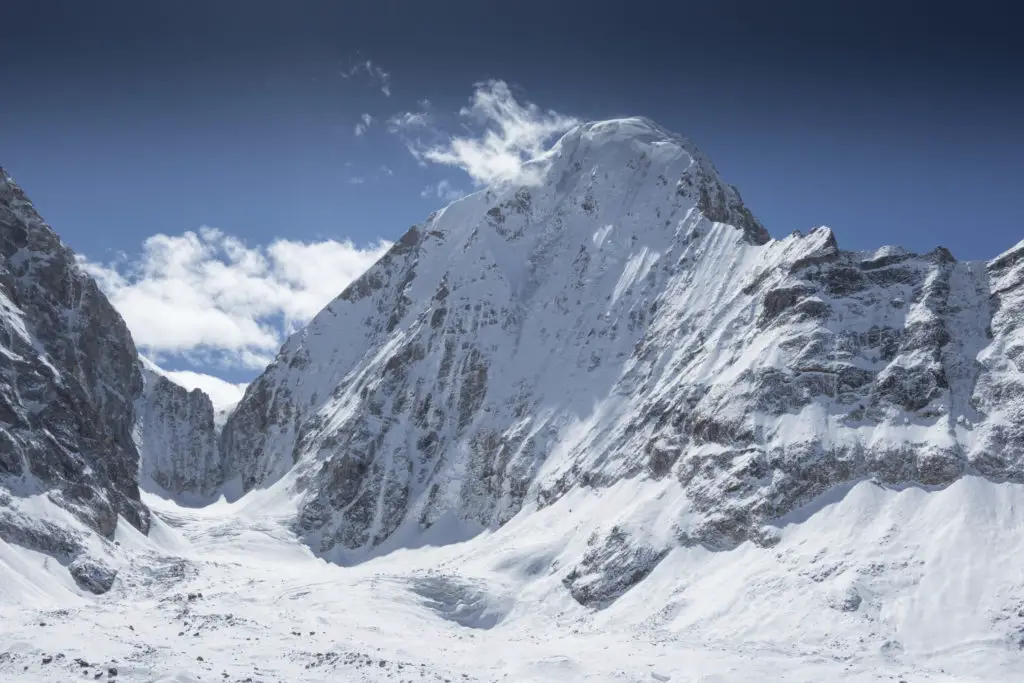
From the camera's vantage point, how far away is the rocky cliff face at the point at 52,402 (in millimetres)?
93688

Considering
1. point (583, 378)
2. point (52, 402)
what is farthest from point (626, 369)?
point (52, 402)

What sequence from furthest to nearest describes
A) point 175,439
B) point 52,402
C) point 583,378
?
point 175,439 < point 583,378 < point 52,402

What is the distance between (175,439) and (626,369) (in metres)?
106

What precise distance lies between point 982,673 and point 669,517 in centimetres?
3226

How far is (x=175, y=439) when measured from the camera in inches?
7416

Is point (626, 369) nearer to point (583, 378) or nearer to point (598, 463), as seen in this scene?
point (583, 378)

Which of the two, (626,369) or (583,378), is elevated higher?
(626,369)

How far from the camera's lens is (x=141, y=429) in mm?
184625

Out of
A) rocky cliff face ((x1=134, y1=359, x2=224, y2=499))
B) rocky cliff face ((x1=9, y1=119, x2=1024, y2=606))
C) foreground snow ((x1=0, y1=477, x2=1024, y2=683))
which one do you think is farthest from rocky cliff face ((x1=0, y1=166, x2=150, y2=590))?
rocky cliff face ((x1=134, y1=359, x2=224, y2=499))

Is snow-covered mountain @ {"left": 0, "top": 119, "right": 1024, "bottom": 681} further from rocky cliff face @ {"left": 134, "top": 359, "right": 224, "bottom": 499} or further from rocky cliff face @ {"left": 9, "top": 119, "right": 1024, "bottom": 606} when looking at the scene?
rocky cliff face @ {"left": 134, "top": 359, "right": 224, "bottom": 499}

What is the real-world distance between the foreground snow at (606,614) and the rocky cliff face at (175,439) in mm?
81864

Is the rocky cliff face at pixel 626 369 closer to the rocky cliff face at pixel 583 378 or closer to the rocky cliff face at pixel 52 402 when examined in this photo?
the rocky cliff face at pixel 583 378

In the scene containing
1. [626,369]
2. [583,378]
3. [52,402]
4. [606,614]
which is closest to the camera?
[606,614]

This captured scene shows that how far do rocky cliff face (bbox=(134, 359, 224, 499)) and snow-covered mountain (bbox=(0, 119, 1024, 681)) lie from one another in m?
0.94
